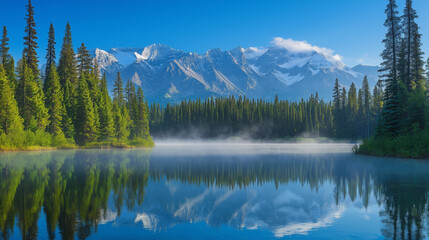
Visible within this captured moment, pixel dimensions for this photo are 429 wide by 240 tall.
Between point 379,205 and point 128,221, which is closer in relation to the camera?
point 128,221

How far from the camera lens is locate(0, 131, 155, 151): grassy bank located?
148ft

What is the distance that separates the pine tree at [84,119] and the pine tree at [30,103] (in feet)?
24.0

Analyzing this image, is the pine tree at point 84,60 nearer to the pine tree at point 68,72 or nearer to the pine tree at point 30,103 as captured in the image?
the pine tree at point 68,72

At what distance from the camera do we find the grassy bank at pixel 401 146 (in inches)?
1444

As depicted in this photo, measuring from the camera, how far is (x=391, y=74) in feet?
146

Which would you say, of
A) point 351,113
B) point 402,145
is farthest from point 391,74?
point 351,113

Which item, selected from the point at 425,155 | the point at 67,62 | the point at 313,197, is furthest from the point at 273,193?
the point at 67,62

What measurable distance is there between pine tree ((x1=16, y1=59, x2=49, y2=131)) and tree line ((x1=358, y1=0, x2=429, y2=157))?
50.5 metres

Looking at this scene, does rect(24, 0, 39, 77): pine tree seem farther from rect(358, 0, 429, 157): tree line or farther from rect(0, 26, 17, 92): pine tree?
rect(358, 0, 429, 157): tree line

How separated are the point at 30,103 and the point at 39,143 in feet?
23.5

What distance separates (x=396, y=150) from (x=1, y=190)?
41.1m

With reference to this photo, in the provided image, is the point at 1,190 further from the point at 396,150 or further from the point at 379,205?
the point at 396,150

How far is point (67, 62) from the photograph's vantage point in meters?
69.4

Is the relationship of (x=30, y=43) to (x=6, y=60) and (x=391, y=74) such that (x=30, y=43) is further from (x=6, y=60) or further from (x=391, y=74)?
(x=391, y=74)
